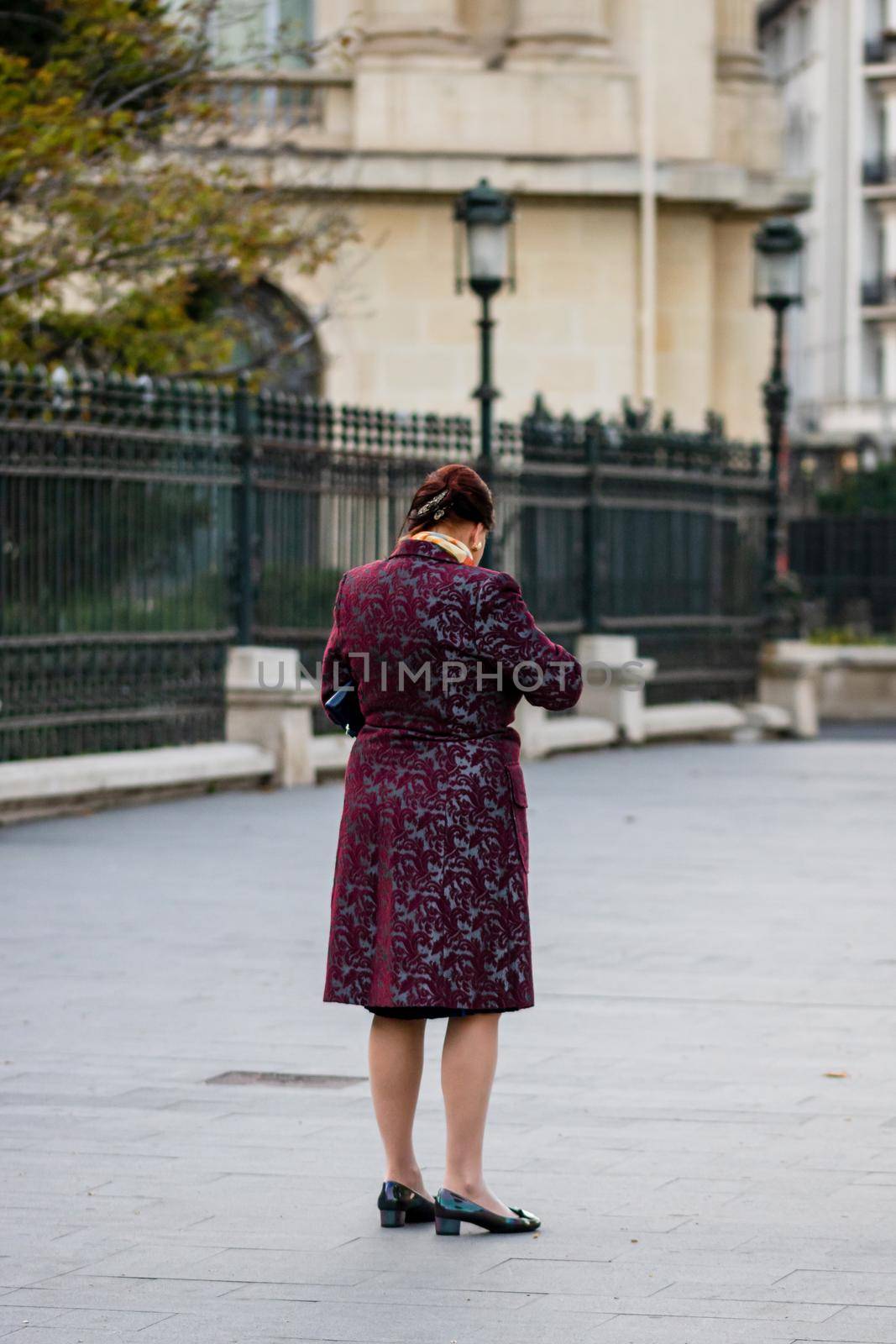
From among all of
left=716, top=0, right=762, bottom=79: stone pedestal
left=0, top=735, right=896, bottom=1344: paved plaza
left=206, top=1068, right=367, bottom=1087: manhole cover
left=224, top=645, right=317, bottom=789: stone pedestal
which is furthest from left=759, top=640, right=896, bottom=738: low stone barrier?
left=206, top=1068, right=367, bottom=1087: manhole cover

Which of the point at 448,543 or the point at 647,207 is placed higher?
the point at 647,207

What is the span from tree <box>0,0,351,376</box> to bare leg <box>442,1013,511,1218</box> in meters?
9.80

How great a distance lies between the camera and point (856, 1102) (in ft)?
21.8

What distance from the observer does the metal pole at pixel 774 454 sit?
2145 cm

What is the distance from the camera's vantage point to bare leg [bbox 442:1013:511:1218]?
17.8ft

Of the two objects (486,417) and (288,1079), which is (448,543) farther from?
(486,417)

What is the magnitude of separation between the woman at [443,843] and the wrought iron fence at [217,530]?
817cm

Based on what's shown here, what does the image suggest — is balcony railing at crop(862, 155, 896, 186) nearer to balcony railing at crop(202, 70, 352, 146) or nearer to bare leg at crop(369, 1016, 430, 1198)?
balcony railing at crop(202, 70, 352, 146)

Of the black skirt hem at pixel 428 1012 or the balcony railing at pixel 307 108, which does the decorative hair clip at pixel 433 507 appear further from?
the balcony railing at pixel 307 108

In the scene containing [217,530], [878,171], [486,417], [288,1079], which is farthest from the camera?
[878,171]

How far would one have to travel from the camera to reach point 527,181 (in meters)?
26.2

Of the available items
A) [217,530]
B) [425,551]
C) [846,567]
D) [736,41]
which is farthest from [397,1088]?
[736,41]

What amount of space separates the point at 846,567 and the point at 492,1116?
21790 mm

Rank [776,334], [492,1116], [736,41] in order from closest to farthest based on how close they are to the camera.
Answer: [492,1116] < [776,334] < [736,41]
